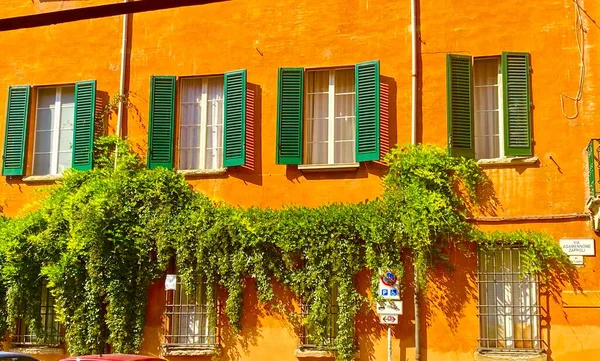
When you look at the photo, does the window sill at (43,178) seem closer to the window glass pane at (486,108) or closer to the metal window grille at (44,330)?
the metal window grille at (44,330)

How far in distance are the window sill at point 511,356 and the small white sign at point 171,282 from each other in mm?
5354

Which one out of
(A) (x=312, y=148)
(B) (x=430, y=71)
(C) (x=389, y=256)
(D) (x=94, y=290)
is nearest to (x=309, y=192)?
(A) (x=312, y=148)

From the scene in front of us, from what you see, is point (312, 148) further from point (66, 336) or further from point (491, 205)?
point (66, 336)

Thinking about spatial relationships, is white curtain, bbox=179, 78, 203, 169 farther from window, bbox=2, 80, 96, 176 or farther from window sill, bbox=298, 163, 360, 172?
window sill, bbox=298, 163, 360, 172

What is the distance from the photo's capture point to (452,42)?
14.8m

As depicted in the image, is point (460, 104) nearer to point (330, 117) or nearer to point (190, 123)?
point (330, 117)

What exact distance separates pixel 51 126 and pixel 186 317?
4.87 meters

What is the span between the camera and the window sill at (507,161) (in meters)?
14.2

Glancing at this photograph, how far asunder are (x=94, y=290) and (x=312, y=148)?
184 inches

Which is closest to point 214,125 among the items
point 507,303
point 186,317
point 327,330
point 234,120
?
point 234,120

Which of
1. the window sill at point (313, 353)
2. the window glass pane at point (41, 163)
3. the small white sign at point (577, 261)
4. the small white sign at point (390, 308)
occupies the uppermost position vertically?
the window glass pane at point (41, 163)

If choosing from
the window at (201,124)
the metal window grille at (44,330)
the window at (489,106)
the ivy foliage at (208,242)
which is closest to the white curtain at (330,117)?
the ivy foliage at (208,242)

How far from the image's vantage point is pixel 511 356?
45.0 ft

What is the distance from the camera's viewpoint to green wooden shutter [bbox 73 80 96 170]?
16.2m
